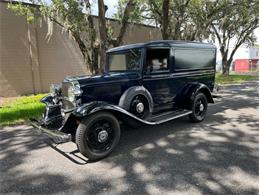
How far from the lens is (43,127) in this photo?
13.4ft

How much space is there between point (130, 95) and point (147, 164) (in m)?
1.36

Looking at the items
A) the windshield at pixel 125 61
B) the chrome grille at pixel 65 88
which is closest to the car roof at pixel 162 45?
the windshield at pixel 125 61

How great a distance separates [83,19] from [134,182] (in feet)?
26.0

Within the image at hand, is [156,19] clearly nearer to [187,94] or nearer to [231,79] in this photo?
[231,79]

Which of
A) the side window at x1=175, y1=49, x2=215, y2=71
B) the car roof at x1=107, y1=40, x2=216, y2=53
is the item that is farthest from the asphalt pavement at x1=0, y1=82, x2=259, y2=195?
the car roof at x1=107, y1=40, x2=216, y2=53

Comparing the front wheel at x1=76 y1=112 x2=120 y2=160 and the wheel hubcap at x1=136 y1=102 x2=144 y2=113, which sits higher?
the wheel hubcap at x1=136 y1=102 x2=144 y2=113

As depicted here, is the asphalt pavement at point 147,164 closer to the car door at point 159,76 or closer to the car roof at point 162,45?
the car door at point 159,76

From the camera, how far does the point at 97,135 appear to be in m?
3.88

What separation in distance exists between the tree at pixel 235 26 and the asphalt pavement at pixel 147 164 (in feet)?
42.5

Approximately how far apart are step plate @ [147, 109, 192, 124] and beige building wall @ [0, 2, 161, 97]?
29.3 ft

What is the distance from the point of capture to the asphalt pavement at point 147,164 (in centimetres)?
298

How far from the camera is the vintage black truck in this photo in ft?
12.6

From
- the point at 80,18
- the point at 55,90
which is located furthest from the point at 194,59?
the point at 80,18

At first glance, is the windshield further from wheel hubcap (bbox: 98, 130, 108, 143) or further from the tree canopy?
the tree canopy
